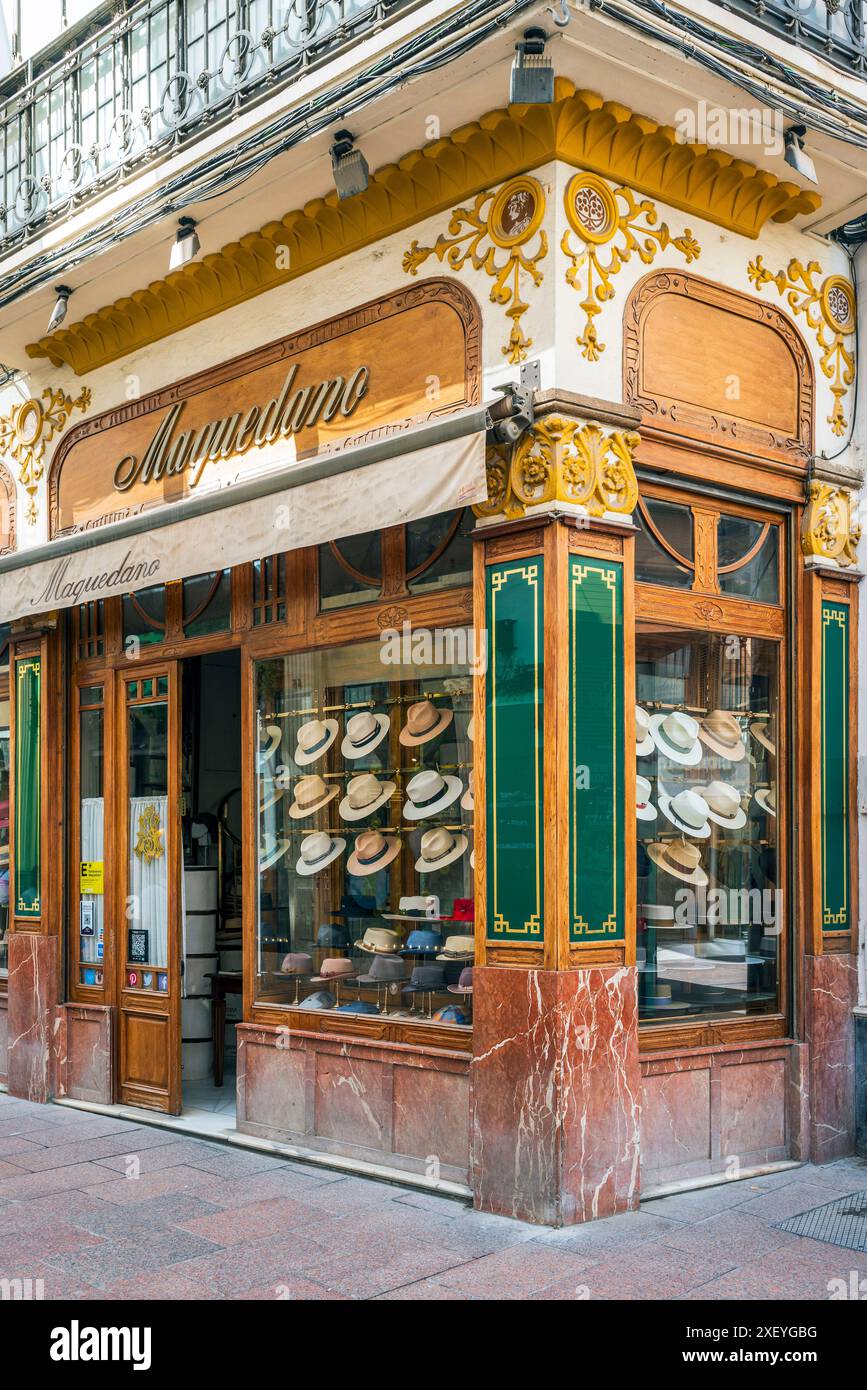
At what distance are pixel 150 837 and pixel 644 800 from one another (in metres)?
3.85

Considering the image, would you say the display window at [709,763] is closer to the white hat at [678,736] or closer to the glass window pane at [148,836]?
the white hat at [678,736]

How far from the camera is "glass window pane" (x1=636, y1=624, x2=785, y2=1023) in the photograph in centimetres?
724

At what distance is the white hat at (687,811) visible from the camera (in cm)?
739

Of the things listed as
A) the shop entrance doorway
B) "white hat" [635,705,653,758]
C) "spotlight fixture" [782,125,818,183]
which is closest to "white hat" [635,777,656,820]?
"white hat" [635,705,653,758]

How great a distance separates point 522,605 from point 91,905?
477 cm

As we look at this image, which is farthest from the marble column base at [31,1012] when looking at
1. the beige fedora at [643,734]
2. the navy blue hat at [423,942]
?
the beige fedora at [643,734]

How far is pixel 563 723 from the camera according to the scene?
6574mm

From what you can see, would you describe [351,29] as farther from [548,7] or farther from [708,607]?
[708,607]

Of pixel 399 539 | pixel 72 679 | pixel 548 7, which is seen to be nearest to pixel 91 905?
pixel 72 679

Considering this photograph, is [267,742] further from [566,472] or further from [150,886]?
[566,472]

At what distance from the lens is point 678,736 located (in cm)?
748

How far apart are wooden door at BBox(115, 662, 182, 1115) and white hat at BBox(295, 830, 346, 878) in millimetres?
1277

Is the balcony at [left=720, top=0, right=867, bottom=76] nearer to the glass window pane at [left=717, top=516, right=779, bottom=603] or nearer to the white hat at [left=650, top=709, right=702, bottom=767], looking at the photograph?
the glass window pane at [left=717, top=516, right=779, bottom=603]

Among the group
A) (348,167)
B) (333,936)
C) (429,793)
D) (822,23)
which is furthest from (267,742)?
(822,23)
